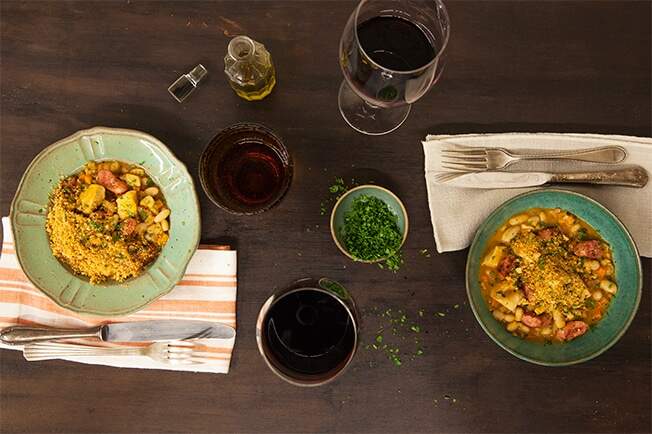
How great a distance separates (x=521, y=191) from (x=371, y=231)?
376 millimetres

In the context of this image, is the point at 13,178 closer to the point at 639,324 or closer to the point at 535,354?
the point at 535,354

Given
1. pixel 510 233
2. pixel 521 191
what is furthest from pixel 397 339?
pixel 521 191

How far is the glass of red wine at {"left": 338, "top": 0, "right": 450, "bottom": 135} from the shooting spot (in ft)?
3.44

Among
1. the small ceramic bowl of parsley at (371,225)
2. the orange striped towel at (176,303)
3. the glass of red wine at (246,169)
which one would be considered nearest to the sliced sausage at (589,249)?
the small ceramic bowl of parsley at (371,225)

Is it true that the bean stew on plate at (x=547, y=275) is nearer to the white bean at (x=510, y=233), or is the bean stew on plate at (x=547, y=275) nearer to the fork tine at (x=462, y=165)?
the white bean at (x=510, y=233)

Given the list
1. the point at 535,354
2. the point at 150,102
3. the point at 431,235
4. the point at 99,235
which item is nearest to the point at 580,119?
the point at 431,235

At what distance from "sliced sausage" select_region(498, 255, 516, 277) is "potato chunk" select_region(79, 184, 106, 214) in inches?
36.9

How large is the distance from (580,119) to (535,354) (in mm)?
588

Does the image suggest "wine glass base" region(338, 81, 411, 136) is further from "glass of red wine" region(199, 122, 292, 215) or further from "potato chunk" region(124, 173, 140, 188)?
"potato chunk" region(124, 173, 140, 188)

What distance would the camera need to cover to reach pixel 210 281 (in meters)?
1.27

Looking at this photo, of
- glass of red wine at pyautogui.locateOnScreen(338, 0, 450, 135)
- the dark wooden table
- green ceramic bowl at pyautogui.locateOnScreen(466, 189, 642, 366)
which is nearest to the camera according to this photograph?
glass of red wine at pyautogui.locateOnScreen(338, 0, 450, 135)

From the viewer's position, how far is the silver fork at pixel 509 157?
126cm

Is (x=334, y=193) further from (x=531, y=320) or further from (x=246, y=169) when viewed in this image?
(x=531, y=320)

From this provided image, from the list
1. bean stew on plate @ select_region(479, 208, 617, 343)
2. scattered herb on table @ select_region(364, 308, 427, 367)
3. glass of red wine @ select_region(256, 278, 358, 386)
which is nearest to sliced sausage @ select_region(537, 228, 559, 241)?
bean stew on plate @ select_region(479, 208, 617, 343)
